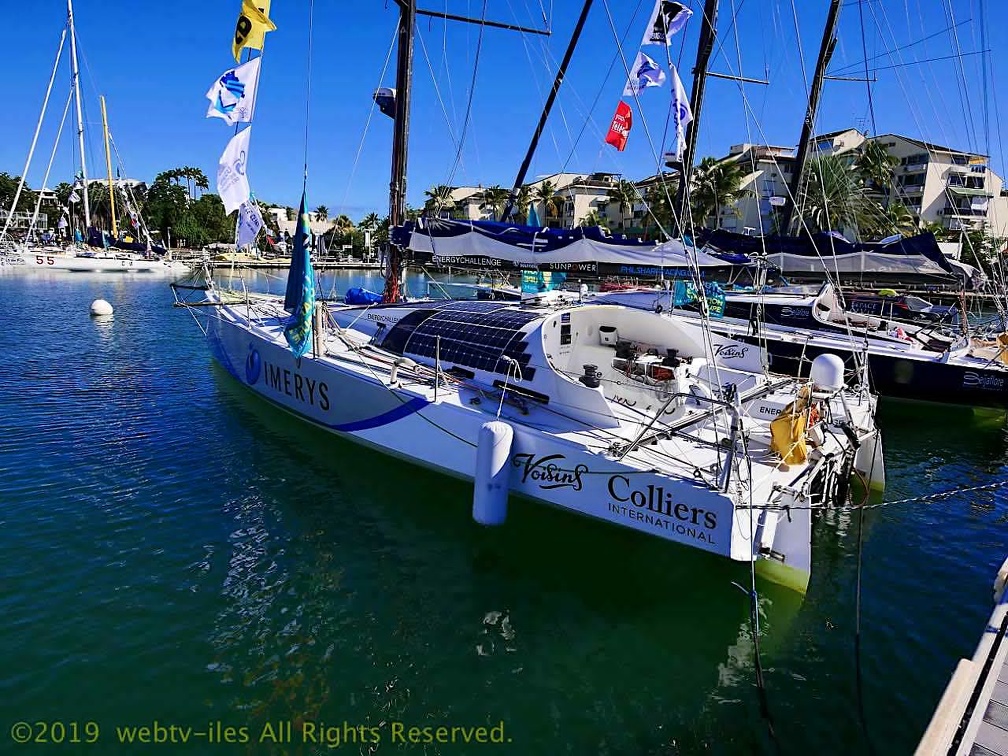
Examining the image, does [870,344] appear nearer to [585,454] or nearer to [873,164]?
[585,454]

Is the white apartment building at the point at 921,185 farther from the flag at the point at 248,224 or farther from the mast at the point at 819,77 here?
the flag at the point at 248,224

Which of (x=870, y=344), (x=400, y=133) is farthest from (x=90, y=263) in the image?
(x=870, y=344)

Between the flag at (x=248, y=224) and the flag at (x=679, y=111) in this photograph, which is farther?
the flag at (x=248, y=224)

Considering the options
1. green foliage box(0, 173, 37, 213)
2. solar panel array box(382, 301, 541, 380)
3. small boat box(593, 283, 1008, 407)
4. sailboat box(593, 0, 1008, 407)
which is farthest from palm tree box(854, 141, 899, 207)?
green foliage box(0, 173, 37, 213)

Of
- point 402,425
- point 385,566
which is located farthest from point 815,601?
point 402,425

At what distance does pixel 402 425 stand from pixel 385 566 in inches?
93.2

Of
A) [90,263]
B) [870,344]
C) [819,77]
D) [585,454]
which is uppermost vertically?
[819,77]

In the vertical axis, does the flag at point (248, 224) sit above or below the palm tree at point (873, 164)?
below

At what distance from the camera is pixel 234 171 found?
10.5 m

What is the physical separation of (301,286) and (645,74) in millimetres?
7771

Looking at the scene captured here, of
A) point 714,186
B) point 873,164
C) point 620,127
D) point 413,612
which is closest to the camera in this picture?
point 413,612

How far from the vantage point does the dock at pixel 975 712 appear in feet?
12.6

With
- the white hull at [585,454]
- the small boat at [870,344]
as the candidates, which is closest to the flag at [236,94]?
the white hull at [585,454]

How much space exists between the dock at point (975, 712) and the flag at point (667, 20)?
10.0 meters
